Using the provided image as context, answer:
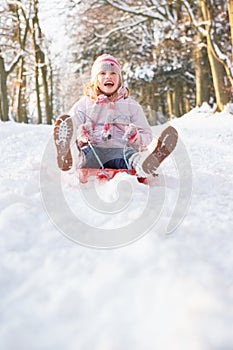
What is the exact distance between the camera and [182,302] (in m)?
1.20

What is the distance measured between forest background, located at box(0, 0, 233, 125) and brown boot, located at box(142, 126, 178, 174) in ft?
19.2

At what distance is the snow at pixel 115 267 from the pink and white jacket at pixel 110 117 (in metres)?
0.82

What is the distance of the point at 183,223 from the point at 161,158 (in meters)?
1.00

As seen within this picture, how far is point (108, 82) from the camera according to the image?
3.28 m

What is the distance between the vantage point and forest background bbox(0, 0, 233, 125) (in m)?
9.70

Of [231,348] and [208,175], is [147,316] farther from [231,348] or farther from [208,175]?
[208,175]

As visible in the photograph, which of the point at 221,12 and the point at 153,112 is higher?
the point at 221,12

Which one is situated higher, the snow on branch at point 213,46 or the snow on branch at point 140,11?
the snow on branch at point 140,11

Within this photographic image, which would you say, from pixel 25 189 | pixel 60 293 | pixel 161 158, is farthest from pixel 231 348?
pixel 161 158

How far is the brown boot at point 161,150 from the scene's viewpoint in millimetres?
2582

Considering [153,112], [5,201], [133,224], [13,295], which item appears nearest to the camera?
[13,295]

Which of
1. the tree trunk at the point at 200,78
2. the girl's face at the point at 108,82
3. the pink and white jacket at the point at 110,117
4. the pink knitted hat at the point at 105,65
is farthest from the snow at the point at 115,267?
the tree trunk at the point at 200,78

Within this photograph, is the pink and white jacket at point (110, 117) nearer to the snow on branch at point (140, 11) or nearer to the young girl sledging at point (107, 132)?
the young girl sledging at point (107, 132)

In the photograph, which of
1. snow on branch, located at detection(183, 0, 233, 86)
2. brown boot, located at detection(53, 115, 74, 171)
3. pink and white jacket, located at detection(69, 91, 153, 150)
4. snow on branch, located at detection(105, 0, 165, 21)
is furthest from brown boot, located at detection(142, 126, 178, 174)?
snow on branch, located at detection(105, 0, 165, 21)
